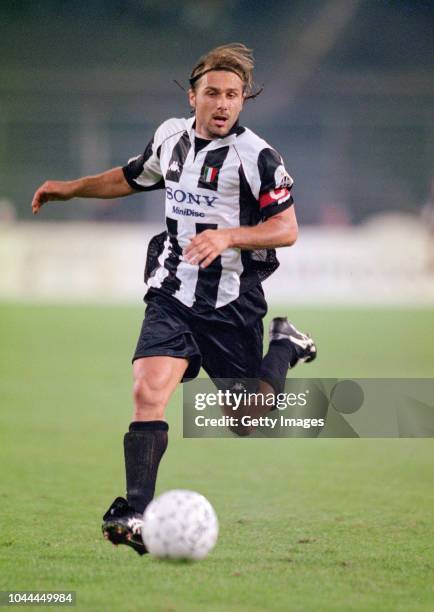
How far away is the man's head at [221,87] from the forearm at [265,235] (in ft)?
1.87

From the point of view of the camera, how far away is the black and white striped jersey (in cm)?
551

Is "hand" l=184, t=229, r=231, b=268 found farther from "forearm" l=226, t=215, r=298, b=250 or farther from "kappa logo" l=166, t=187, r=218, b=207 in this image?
"kappa logo" l=166, t=187, r=218, b=207

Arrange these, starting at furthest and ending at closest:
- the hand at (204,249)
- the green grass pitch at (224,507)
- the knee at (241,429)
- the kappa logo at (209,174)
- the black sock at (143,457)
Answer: the knee at (241,429), the kappa logo at (209,174), the black sock at (143,457), the hand at (204,249), the green grass pitch at (224,507)

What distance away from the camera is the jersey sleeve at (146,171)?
5977 millimetres

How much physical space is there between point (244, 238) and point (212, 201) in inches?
17.2

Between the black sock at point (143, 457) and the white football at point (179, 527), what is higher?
the black sock at point (143, 457)

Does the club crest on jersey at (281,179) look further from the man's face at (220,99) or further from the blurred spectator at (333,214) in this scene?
the blurred spectator at (333,214)

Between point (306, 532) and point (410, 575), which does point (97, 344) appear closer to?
point (306, 532)

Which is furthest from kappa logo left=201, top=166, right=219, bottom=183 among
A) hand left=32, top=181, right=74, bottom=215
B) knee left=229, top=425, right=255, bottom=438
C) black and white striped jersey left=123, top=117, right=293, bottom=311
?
knee left=229, top=425, right=255, bottom=438

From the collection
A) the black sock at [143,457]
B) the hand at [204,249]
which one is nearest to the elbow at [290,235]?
the hand at [204,249]

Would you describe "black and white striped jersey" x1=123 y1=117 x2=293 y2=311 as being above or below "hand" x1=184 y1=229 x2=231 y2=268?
above

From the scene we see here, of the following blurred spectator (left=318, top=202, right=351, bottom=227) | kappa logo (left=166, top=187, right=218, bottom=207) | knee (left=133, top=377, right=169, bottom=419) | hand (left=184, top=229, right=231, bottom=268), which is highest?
blurred spectator (left=318, top=202, right=351, bottom=227)

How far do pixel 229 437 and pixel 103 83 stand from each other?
19.6m

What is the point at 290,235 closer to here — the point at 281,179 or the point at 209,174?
the point at 281,179
